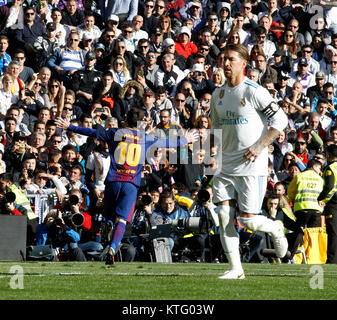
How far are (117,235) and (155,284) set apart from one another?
12.4 feet

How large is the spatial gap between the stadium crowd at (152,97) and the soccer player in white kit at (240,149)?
11.2 feet

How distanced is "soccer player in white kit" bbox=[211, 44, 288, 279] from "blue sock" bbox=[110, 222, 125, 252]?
121 inches

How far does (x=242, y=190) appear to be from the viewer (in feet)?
31.2

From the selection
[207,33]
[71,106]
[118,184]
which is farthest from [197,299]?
[207,33]

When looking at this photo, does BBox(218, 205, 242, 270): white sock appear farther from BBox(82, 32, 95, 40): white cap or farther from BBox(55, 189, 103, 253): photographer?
BBox(82, 32, 95, 40): white cap

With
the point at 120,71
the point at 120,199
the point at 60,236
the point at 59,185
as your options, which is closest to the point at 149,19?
the point at 120,71

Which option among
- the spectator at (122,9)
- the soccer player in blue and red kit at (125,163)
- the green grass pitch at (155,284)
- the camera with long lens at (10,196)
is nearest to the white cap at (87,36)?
the spectator at (122,9)

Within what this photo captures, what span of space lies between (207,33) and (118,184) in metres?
9.42

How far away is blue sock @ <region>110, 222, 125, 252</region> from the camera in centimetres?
1231

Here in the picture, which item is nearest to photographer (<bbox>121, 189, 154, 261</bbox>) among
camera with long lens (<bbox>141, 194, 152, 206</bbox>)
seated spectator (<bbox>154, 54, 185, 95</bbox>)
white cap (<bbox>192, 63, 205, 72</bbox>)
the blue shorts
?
camera with long lens (<bbox>141, 194, 152, 206</bbox>)

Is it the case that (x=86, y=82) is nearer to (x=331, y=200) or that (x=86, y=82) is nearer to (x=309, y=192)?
(x=309, y=192)

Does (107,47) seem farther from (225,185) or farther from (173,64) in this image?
(225,185)

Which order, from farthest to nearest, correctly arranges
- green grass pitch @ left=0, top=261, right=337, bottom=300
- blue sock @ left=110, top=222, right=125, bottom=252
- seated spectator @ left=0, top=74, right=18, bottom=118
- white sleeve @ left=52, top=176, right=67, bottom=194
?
seated spectator @ left=0, top=74, right=18, bottom=118 < white sleeve @ left=52, top=176, right=67, bottom=194 < blue sock @ left=110, top=222, right=125, bottom=252 < green grass pitch @ left=0, top=261, right=337, bottom=300
